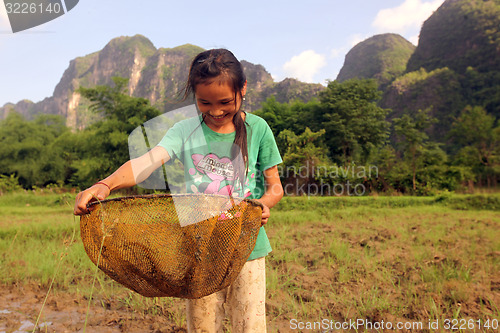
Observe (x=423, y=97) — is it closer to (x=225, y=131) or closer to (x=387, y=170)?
(x=387, y=170)

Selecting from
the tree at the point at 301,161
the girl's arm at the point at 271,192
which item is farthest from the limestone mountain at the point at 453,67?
the girl's arm at the point at 271,192

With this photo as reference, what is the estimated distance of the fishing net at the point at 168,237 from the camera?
2.97 feet

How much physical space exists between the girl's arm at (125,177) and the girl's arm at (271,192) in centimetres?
38

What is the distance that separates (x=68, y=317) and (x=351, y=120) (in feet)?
59.9

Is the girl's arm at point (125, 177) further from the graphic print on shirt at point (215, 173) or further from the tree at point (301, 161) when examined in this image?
the tree at point (301, 161)

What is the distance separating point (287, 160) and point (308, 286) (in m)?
11.8

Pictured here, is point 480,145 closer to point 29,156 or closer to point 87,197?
point 87,197

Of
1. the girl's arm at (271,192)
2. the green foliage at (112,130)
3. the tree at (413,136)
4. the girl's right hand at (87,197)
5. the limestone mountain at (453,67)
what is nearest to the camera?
the girl's right hand at (87,197)

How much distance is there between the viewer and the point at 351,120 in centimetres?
1889

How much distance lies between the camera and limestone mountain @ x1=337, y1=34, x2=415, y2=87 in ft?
189

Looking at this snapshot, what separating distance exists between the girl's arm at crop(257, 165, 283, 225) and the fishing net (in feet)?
0.19

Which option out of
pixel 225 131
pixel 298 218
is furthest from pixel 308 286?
pixel 298 218

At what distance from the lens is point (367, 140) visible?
19.5 meters

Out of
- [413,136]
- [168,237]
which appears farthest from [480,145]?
[168,237]
